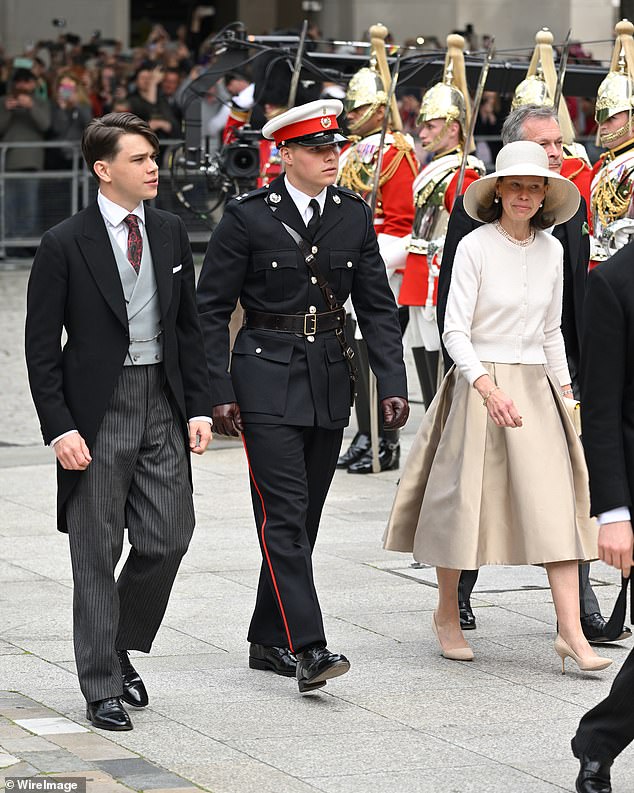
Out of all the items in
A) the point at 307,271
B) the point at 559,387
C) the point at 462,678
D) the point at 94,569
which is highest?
the point at 307,271

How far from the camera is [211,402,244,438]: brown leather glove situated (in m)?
→ 5.70

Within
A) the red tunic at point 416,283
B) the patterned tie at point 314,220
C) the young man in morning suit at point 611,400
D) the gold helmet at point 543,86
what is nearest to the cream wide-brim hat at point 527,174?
the patterned tie at point 314,220

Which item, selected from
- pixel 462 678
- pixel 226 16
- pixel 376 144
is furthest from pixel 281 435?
pixel 226 16

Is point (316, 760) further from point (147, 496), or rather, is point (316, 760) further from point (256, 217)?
point (256, 217)

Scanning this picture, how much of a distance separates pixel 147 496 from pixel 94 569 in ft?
0.87

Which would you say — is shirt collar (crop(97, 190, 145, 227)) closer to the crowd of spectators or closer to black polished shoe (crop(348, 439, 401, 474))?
black polished shoe (crop(348, 439, 401, 474))

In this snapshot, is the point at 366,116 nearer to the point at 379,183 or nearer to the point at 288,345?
the point at 379,183

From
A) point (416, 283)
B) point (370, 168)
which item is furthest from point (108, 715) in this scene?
point (370, 168)

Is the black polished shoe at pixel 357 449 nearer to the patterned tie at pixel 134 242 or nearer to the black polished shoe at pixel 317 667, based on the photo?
the black polished shoe at pixel 317 667

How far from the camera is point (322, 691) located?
5.64 meters

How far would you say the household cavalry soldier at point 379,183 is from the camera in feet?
32.1

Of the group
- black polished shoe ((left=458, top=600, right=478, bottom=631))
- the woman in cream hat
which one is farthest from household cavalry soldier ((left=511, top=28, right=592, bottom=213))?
black polished shoe ((left=458, top=600, right=478, bottom=631))

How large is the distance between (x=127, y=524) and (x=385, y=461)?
4605 millimetres

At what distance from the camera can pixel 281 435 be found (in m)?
5.72
